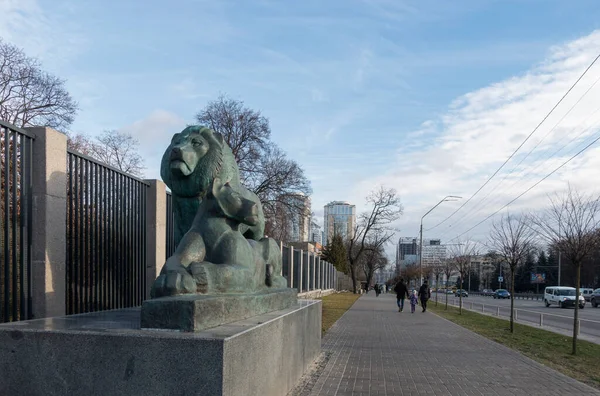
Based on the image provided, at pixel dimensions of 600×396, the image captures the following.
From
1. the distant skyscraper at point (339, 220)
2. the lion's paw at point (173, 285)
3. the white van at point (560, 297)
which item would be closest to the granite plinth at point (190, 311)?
the lion's paw at point (173, 285)

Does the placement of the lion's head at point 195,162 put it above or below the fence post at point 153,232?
above

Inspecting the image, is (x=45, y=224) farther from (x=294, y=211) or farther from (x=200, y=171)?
(x=294, y=211)

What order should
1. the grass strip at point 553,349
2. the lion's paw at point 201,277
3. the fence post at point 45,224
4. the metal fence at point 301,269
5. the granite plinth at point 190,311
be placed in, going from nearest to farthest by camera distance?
the granite plinth at point 190,311, the lion's paw at point 201,277, the fence post at point 45,224, the grass strip at point 553,349, the metal fence at point 301,269

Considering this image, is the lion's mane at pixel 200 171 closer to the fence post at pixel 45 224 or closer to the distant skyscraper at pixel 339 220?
the fence post at pixel 45 224

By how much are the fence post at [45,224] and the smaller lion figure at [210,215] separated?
162cm

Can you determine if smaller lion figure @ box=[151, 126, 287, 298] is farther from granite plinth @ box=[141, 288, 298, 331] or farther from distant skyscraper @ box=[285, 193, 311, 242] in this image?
distant skyscraper @ box=[285, 193, 311, 242]

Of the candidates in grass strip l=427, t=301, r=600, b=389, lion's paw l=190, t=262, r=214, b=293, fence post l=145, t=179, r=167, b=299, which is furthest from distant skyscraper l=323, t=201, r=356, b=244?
lion's paw l=190, t=262, r=214, b=293

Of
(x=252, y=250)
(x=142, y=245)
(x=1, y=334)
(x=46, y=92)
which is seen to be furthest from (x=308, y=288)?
(x=1, y=334)

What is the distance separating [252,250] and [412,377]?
3926 millimetres

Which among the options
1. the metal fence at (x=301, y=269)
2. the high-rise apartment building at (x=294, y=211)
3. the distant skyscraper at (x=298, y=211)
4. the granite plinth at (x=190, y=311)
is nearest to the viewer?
the granite plinth at (x=190, y=311)

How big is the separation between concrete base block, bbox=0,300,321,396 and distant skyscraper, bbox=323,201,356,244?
6471 cm

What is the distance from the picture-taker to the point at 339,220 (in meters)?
93.4

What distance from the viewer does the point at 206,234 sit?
18.1 ft

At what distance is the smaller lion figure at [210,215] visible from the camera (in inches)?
202
